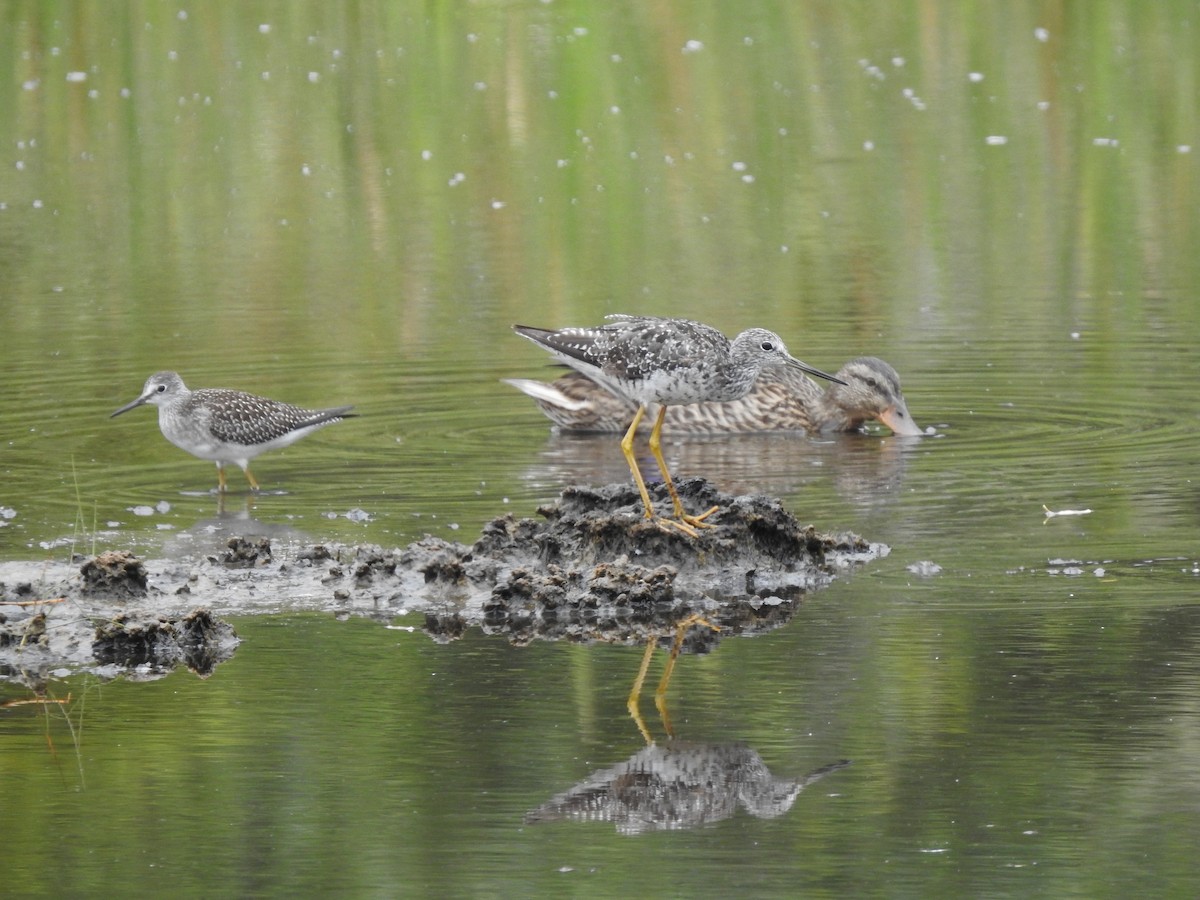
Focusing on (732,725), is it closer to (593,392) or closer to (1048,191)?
(593,392)

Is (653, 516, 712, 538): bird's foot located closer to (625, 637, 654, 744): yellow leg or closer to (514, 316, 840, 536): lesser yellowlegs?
(514, 316, 840, 536): lesser yellowlegs

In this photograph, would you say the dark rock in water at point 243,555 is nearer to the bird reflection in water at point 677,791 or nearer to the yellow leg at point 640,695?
the yellow leg at point 640,695

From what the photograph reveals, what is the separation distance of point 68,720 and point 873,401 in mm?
7586

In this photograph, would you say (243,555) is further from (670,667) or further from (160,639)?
(670,667)

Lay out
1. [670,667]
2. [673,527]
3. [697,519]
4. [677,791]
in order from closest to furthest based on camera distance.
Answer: [677,791] < [670,667] < [673,527] < [697,519]

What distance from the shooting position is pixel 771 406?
14422 mm

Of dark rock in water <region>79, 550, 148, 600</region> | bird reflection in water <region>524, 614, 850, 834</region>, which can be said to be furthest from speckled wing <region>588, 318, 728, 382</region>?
bird reflection in water <region>524, 614, 850, 834</region>

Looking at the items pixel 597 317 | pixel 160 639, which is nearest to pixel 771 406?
pixel 597 317

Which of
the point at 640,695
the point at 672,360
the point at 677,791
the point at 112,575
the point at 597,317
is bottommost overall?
the point at 677,791

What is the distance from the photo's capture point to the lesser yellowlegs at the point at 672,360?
404 inches

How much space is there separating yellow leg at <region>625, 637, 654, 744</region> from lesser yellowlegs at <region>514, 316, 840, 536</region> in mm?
2209

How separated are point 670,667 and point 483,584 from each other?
1.53 metres

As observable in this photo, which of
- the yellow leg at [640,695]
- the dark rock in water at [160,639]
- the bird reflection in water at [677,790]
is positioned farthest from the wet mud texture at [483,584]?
the bird reflection in water at [677,790]

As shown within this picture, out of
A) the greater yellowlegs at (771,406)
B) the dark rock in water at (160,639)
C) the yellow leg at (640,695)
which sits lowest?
the yellow leg at (640,695)
